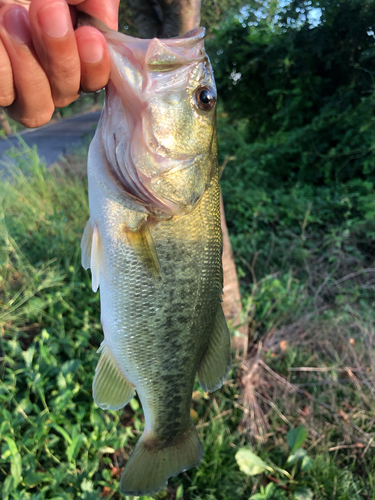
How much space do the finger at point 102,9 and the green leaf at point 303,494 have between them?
265 centimetres

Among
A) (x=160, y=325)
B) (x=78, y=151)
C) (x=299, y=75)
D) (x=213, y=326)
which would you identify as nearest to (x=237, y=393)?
(x=213, y=326)

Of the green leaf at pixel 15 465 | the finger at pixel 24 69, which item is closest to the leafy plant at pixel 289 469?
the green leaf at pixel 15 465

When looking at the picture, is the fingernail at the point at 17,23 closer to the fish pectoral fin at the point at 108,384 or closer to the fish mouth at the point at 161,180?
the fish mouth at the point at 161,180

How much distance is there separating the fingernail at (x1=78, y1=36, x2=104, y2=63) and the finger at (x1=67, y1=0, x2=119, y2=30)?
176mm

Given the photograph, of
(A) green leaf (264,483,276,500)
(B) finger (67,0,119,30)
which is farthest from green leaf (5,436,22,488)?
(B) finger (67,0,119,30)

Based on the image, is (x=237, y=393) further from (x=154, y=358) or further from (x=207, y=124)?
(x=207, y=124)

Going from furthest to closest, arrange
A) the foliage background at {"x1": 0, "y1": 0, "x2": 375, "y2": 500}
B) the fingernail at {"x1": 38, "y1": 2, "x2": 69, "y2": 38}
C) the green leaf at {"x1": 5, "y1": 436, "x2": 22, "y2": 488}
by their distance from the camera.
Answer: the foliage background at {"x1": 0, "y1": 0, "x2": 375, "y2": 500}, the green leaf at {"x1": 5, "y1": 436, "x2": 22, "y2": 488}, the fingernail at {"x1": 38, "y1": 2, "x2": 69, "y2": 38}

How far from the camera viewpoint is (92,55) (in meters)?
0.90

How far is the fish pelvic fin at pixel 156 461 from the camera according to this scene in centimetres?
135

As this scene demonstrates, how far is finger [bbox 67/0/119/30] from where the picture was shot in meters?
1.01

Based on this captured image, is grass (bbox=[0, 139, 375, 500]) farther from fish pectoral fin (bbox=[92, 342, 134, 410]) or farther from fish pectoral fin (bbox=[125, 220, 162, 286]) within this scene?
fish pectoral fin (bbox=[125, 220, 162, 286])

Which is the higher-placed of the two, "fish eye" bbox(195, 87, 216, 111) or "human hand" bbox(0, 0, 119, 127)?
"human hand" bbox(0, 0, 119, 127)

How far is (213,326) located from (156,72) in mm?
984

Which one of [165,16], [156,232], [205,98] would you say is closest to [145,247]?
[156,232]
